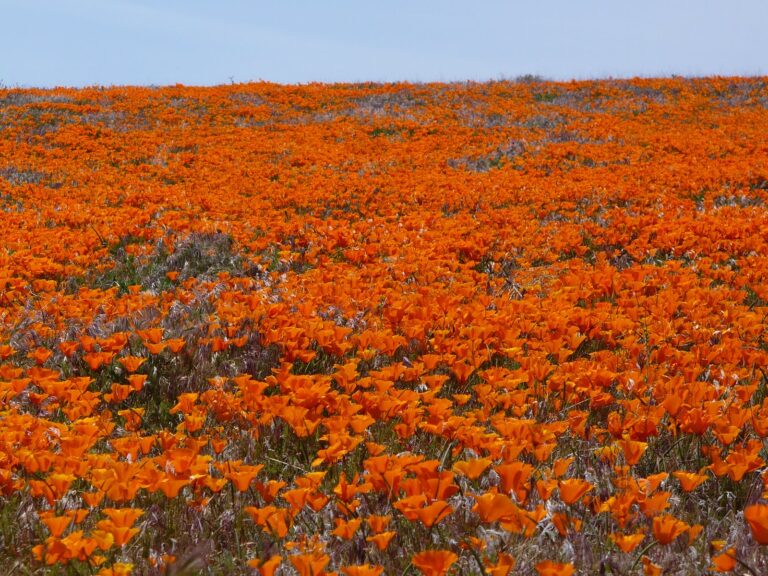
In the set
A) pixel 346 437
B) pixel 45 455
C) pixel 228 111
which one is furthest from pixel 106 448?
pixel 228 111

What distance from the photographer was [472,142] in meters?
17.9

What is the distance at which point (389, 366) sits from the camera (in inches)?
183

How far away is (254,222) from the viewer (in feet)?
32.2

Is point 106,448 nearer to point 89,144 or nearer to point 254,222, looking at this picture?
point 254,222

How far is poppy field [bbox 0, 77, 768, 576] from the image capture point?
237 cm

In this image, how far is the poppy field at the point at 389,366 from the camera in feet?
7.76

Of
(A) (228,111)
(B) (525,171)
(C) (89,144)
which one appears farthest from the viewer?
(A) (228,111)

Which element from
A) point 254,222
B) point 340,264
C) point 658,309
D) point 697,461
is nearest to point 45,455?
point 697,461

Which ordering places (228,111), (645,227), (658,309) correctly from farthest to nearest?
(228,111), (645,227), (658,309)

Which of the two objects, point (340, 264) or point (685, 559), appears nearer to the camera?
point (685, 559)

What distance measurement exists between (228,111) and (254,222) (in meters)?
14.8

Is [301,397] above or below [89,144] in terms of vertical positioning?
below

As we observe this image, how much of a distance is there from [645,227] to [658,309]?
3.81 meters

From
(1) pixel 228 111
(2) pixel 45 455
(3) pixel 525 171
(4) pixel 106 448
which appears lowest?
(4) pixel 106 448
